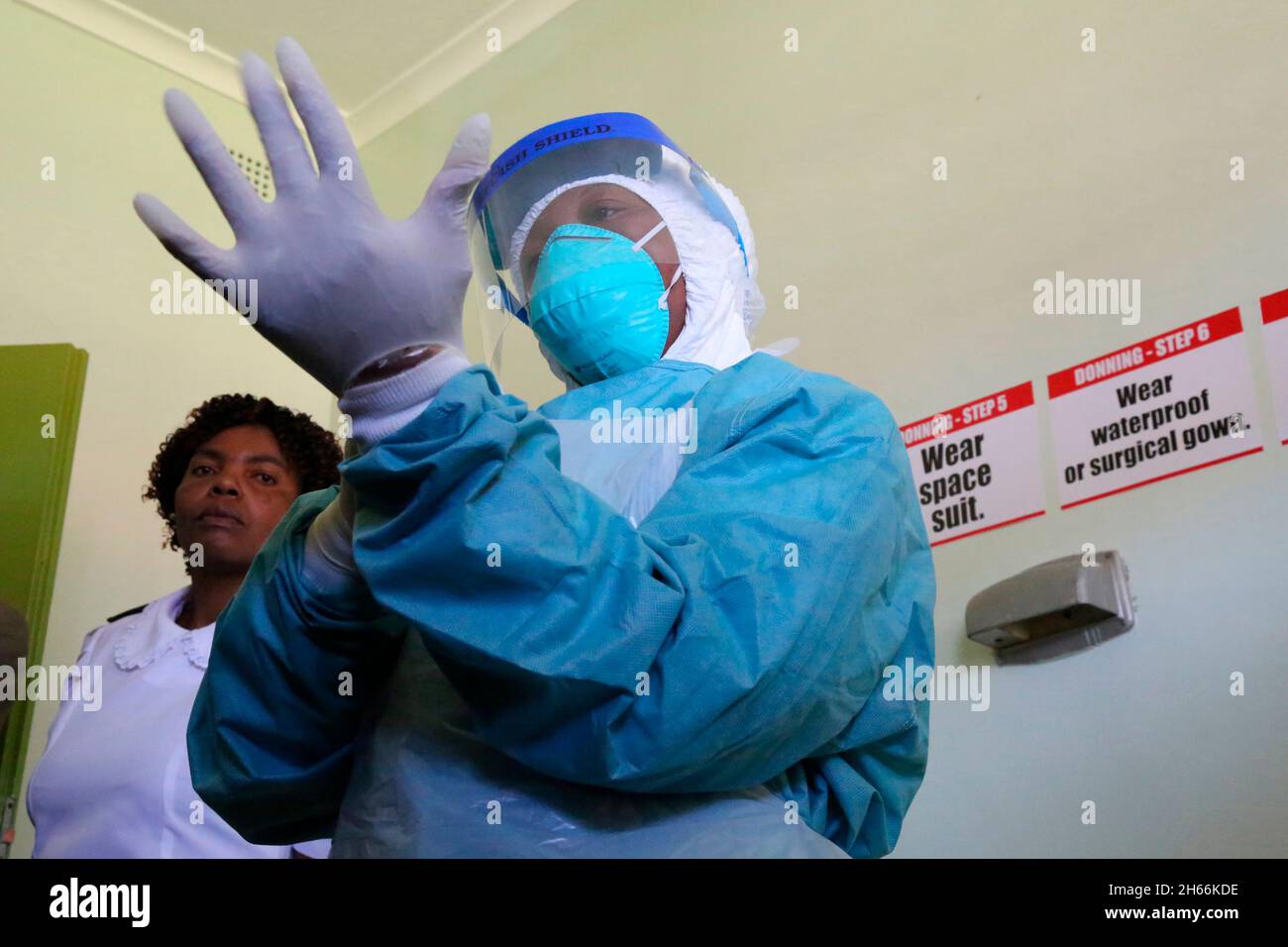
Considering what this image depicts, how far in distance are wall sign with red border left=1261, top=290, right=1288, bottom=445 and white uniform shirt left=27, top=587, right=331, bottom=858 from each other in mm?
1545

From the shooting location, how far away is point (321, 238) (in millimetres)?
836

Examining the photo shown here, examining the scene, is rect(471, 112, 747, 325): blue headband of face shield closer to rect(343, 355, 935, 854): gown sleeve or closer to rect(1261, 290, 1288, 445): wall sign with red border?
rect(343, 355, 935, 854): gown sleeve

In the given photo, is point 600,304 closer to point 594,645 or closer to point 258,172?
point 594,645

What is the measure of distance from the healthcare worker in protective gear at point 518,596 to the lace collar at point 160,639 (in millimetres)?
1167

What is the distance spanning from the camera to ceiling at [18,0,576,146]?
3531 mm

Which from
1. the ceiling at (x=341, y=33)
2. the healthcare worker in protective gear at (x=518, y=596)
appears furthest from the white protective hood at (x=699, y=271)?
the ceiling at (x=341, y=33)

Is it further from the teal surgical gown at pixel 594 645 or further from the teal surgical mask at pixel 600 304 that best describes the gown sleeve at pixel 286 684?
the teal surgical mask at pixel 600 304

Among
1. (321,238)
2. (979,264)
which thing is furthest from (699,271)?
(979,264)

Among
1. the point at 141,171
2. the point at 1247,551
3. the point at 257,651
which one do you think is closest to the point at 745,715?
the point at 257,651

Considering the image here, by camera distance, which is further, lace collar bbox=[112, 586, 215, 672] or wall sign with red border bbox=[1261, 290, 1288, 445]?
lace collar bbox=[112, 586, 215, 672]

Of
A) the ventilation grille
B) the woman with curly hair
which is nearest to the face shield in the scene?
the woman with curly hair

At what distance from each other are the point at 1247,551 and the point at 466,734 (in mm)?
1299

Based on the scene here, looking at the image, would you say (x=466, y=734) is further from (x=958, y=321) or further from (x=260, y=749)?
(x=958, y=321)

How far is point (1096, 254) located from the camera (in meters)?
2.10
